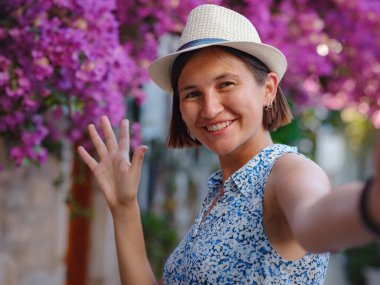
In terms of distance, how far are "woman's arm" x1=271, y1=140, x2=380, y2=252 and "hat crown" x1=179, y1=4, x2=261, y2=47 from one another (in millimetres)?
585

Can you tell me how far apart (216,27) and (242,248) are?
2.14 feet

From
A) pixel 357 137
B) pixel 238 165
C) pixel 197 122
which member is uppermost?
pixel 357 137

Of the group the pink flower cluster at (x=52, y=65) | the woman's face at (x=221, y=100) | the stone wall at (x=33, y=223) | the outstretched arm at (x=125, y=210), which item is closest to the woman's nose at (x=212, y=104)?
the woman's face at (x=221, y=100)

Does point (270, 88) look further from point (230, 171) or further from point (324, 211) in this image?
point (324, 211)

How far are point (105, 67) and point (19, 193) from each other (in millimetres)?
1264

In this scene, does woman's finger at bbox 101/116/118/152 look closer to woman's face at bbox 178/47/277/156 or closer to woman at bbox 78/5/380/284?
woman at bbox 78/5/380/284

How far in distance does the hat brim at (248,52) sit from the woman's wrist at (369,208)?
920mm

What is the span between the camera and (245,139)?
2.12 metres

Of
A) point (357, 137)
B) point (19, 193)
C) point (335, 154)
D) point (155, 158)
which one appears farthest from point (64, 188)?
point (335, 154)

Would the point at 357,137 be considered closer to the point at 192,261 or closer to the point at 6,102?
the point at 6,102

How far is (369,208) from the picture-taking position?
1.20 meters

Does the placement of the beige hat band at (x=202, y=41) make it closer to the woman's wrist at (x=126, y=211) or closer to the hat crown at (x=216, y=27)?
the hat crown at (x=216, y=27)

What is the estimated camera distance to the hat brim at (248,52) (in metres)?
2.07

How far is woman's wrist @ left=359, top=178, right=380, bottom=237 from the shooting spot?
119cm
